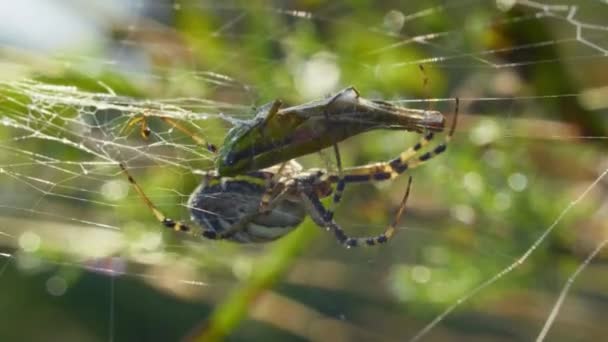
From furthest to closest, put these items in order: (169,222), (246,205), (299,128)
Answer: (169,222), (246,205), (299,128)

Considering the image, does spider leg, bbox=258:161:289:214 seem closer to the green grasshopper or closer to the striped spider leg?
the striped spider leg

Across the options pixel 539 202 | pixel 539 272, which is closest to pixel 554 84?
pixel 539 202

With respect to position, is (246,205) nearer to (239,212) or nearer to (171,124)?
(239,212)

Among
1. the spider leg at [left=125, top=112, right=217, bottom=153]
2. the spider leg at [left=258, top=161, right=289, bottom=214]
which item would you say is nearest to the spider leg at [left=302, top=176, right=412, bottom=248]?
the spider leg at [left=258, top=161, right=289, bottom=214]

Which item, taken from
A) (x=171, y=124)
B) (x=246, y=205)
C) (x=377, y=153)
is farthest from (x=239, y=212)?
(x=377, y=153)

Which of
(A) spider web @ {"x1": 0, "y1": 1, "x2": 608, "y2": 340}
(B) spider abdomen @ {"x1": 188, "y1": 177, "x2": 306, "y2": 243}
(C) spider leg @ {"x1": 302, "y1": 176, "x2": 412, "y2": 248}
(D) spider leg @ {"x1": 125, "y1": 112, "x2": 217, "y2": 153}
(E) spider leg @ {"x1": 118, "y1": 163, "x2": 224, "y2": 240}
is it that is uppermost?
(A) spider web @ {"x1": 0, "y1": 1, "x2": 608, "y2": 340}

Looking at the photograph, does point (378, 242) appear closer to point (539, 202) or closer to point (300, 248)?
point (300, 248)
